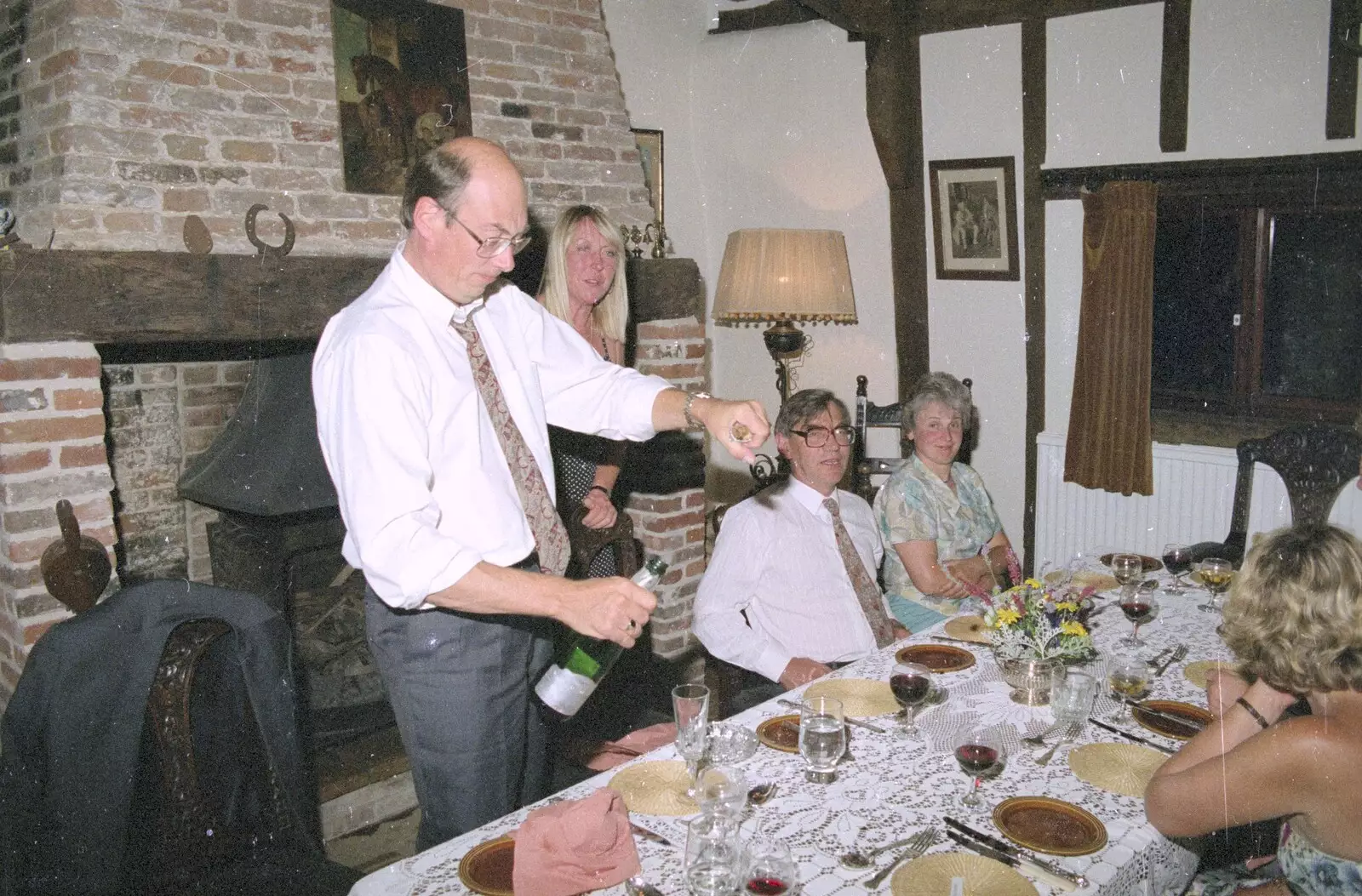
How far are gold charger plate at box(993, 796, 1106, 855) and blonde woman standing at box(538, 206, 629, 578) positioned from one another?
205 centimetres

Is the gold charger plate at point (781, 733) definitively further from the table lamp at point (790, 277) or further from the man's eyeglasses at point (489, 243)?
the table lamp at point (790, 277)

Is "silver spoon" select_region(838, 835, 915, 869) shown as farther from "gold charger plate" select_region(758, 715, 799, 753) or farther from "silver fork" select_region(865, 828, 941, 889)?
"gold charger plate" select_region(758, 715, 799, 753)

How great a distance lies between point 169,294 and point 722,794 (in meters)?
2.16

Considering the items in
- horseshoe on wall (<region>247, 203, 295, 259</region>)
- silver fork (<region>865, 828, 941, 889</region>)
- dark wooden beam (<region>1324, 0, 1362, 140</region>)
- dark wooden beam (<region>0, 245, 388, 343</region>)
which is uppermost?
dark wooden beam (<region>1324, 0, 1362, 140</region>)

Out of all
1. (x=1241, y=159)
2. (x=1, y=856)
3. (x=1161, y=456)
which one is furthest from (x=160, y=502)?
(x=1241, y=159)

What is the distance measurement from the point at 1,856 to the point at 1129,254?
13.8ft

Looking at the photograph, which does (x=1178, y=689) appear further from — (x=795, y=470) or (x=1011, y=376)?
(x=1011, y=376)

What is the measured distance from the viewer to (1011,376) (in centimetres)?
468

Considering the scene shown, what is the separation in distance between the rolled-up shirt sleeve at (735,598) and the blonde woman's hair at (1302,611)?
1.08 meters

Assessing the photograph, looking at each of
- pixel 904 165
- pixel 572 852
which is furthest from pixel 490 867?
pixel 904 165

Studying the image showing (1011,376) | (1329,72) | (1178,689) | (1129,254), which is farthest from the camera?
(1011,376)

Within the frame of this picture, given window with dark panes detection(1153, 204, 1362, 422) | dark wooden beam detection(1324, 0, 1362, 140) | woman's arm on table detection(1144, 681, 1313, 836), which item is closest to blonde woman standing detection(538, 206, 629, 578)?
woman's arm on table detection(1144, 681, 1313, 836)

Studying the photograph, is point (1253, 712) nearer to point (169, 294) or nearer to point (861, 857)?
point (861, 857)

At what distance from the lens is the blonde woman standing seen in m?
3.32
